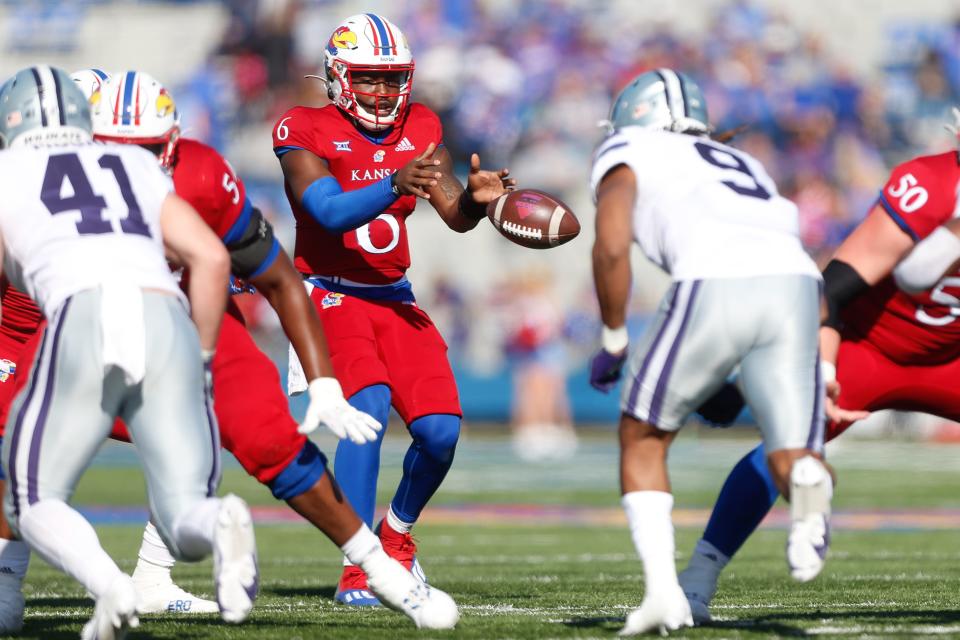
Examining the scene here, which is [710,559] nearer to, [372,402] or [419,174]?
[372,402]

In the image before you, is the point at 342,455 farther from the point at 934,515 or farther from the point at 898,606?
the point at 934,515

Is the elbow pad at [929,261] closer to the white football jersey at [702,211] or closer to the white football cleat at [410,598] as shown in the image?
the white football jersey at [702,211]

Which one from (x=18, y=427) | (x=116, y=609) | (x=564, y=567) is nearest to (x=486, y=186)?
(x=18, y=427)

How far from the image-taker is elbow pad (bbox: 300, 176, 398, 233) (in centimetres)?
507

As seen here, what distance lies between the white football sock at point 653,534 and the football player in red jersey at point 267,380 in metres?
0.61

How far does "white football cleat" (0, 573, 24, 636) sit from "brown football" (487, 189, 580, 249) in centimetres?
190

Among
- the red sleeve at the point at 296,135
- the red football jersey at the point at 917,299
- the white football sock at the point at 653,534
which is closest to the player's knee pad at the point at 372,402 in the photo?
the red sleeve at the point at 296,135

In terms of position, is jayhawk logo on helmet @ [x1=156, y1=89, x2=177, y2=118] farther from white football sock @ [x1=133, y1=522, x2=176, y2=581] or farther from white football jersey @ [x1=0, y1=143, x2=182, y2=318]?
→ white football sock @ [x1=133, y1=522, x2=176, y2=581]

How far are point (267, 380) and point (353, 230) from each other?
1196 millimetres

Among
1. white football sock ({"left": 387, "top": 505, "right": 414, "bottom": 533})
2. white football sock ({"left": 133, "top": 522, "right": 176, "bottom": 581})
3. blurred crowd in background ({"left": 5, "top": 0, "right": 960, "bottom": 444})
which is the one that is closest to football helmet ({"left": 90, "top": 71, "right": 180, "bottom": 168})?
white football sock ({"left": 133, "top": 522, "right": 176, "bottom": 581})

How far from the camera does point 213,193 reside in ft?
14.0

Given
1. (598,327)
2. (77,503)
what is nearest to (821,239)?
(598,327)

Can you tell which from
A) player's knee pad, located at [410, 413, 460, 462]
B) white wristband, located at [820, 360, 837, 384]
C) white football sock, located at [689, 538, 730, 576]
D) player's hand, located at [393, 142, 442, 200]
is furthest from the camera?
player's knee pad, located at [410, 413, 460, 462]

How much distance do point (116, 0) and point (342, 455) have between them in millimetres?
17209
